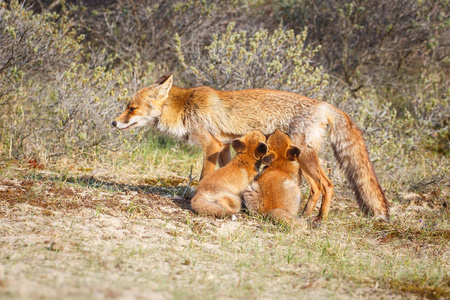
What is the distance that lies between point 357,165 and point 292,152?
1.00 metres

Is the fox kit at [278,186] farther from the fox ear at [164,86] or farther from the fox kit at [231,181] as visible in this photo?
Result: the fox ear at [164,86]

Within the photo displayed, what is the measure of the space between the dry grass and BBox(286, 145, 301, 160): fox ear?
948mm

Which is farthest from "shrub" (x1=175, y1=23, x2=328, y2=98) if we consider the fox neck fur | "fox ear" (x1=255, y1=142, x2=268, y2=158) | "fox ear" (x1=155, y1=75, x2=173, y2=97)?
"fox ear" (x1=255, y1=142, x2=268, y2=158)

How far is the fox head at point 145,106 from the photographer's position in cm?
685

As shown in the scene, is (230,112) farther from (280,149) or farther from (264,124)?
(280,149)

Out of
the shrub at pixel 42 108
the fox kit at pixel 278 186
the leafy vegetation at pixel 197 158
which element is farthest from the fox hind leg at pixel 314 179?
the shrub at pixel 42 108

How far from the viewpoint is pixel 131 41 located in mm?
11664

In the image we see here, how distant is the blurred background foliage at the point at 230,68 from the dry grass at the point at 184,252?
6.38 ft

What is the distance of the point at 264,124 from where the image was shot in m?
6.47

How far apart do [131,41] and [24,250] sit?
8635mm

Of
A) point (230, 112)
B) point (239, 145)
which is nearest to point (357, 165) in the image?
point (239, 145)

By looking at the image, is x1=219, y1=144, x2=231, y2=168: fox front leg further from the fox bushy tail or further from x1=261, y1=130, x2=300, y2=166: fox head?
the fox bushy tail

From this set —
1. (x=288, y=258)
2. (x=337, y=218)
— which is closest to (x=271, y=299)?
(x=288, y=258)

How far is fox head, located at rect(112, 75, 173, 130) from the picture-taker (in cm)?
685
